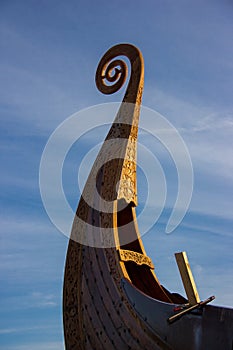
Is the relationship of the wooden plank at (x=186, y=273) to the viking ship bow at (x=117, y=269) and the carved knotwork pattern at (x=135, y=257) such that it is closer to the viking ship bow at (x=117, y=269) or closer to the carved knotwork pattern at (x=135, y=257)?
the viking ship bow at (x=117, y=269)

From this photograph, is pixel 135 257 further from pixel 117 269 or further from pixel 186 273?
pixel 186 273

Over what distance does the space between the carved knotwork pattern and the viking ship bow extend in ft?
0.03

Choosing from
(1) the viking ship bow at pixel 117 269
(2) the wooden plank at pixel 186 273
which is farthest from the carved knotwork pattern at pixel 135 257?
(2) the wooden plank at pixel 186 273

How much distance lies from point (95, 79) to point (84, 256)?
87.8 inches

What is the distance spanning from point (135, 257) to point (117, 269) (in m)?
0.36

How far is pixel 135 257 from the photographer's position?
5.08 meters

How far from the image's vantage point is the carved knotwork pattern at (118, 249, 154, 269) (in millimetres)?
4887

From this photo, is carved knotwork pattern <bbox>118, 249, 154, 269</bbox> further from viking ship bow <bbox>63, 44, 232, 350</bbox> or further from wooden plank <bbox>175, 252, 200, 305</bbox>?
wooden plank <bbox>175, 252, 200, 305</bbox>

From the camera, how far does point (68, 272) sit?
209 inches

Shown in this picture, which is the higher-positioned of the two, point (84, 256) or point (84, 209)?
point (84, 209)

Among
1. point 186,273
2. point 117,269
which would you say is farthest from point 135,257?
point 186,273

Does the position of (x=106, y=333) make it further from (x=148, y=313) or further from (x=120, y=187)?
(x=120, y=187)

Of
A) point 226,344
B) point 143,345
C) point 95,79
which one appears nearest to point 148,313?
point 143,345

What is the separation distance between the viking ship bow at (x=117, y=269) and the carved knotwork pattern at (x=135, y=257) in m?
0.01
